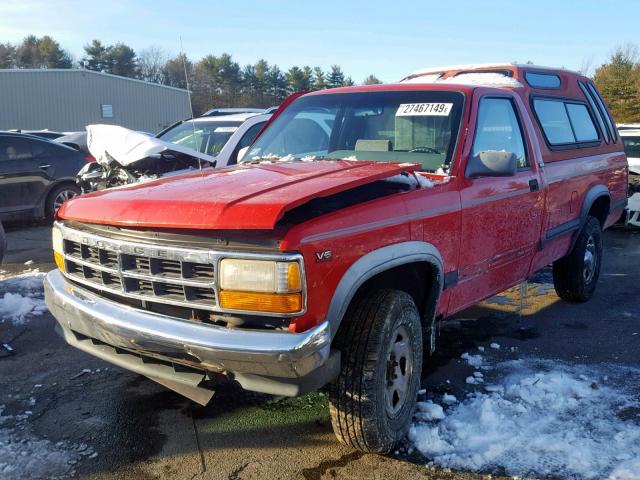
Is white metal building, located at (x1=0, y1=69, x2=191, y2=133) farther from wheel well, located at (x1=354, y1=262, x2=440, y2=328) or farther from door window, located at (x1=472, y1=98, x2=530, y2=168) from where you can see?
wheel well, located at (x1=354, y1=262, x2=440, y2=328)

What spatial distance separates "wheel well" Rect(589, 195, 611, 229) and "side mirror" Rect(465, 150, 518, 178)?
264cm

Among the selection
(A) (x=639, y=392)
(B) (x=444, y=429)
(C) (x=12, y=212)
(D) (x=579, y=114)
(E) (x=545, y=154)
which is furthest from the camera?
(C) (x=12, y=212)

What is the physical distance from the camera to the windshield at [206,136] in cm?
781

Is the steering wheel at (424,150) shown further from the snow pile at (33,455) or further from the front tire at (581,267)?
the snow pile at (33,455)

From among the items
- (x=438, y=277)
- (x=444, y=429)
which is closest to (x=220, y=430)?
(x=444, y=429)

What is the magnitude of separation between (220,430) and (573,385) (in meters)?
2.24

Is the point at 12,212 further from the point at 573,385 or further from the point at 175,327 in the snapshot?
the point at 573,385

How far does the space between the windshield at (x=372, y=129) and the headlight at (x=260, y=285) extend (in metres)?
1.53

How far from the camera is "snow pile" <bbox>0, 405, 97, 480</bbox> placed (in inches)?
115

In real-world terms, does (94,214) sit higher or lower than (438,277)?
higher

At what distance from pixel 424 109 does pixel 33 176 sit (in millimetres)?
7829

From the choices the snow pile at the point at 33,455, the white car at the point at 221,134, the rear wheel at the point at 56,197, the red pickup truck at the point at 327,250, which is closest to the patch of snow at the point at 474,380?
the red pickup truck at the point at 327,250

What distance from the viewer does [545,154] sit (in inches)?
181

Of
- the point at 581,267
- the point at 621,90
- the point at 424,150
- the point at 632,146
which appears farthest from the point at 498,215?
the point at 621,90
